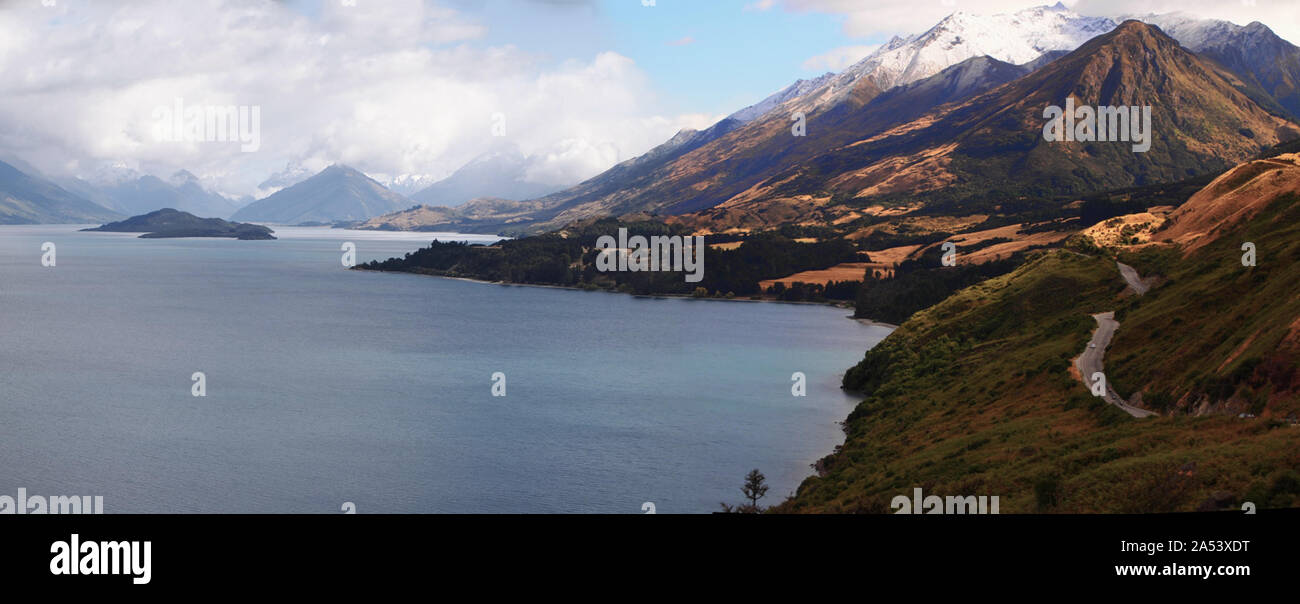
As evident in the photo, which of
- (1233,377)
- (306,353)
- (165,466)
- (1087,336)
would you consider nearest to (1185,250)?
(1087,336)

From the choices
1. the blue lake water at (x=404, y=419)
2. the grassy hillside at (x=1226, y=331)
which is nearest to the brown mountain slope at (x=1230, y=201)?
the grassy hillside at (x=1226, y=331)

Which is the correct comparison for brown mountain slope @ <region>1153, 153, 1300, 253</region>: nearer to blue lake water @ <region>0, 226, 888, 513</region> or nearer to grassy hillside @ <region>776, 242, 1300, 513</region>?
grassy hillside @ <region>776, 242, 1300, 513</region>

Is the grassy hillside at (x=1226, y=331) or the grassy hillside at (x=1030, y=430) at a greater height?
the grassy hillside at (x=1226, y=331)

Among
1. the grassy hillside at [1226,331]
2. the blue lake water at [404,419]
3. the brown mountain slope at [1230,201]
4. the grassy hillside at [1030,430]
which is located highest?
the brown mountain slope at [1230,201]

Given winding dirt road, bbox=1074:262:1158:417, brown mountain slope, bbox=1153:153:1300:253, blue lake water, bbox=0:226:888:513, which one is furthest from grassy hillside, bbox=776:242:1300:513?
brown mountain slope, bbox=1153:153:1300:253

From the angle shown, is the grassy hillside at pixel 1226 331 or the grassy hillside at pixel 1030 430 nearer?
the grassy hillside at pixel 1030 430

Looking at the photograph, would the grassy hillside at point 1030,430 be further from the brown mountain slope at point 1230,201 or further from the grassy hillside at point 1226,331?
the brown mountain slope at point 1230,201
